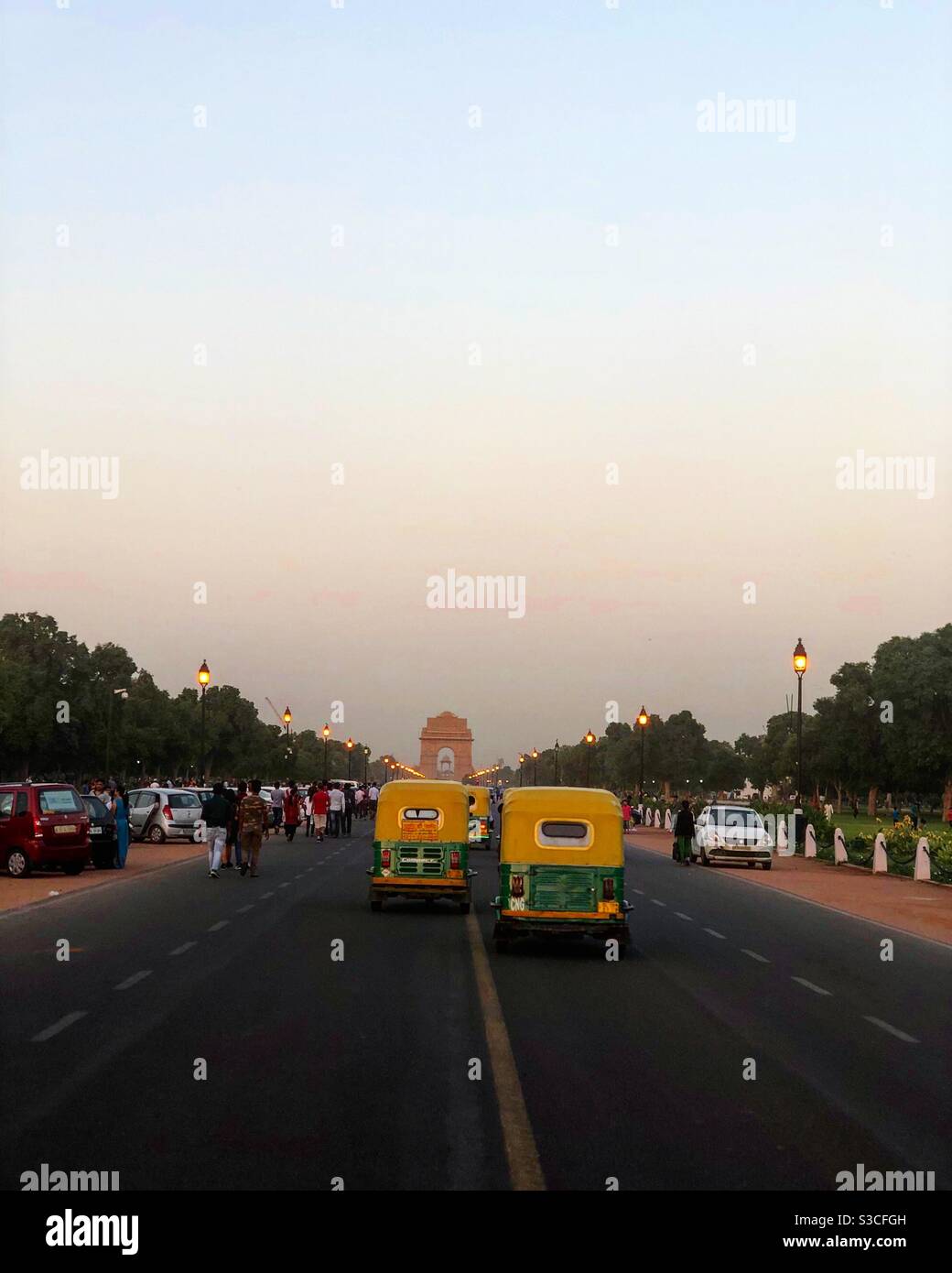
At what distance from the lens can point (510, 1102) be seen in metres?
9.40

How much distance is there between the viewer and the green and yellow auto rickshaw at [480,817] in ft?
142

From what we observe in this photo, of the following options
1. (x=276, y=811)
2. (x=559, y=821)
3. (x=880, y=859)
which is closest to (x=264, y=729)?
(x=276, y=811)

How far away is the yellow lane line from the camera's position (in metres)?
7.62

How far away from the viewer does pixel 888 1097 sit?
10.0 m

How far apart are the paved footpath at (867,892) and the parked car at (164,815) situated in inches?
592

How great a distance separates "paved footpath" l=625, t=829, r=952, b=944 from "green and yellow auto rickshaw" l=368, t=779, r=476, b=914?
6.82 m

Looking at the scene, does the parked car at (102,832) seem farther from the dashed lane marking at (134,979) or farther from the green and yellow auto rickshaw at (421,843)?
the dashed lane marking at (134,979)

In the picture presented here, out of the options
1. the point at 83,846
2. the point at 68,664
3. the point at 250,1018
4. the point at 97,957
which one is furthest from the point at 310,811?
the point at 68,664

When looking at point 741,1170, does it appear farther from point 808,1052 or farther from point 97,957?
point 97,957

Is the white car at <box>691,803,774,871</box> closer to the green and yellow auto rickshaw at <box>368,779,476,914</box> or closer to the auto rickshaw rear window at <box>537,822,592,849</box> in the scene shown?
the green and yellow auto rickshaw at <box>368,779,476,914</box>

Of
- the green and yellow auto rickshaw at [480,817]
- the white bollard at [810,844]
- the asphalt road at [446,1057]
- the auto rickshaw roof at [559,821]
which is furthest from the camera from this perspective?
the white bollard at [810,844]

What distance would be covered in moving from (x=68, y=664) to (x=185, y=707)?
97.2 feet

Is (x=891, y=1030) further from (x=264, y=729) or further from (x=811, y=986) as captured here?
(x=264, y=729)

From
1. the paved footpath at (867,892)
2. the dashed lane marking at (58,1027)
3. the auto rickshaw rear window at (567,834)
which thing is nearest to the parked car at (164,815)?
the paved footpath at (867,892)
